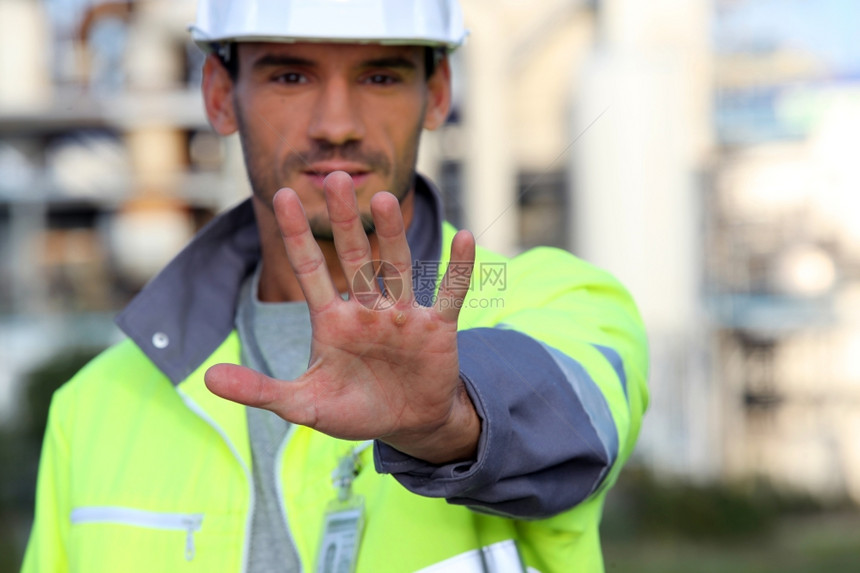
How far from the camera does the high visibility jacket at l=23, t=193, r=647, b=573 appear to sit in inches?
67.8

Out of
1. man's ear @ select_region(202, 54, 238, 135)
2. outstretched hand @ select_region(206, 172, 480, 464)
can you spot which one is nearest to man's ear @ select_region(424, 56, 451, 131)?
man's ear @ select_region(202, 54, 238, 135)

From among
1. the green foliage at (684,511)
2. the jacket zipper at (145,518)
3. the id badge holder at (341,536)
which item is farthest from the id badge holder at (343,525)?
the green foliage at (684,511)

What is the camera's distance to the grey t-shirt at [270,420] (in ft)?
6.16

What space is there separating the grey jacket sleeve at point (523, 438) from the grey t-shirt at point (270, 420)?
47cm

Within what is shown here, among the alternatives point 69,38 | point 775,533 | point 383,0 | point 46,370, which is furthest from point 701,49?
point 383,0

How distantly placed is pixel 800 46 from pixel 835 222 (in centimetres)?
175

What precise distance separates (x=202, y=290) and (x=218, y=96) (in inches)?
17.3

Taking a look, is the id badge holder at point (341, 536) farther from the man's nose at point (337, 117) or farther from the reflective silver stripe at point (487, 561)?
the man's nose at point (337, 117)

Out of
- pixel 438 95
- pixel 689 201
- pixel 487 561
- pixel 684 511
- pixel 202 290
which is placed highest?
pixel 438 95

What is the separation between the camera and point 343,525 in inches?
69.7

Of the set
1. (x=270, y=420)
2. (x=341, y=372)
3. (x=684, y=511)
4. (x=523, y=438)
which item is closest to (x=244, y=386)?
(x=341, y=372)

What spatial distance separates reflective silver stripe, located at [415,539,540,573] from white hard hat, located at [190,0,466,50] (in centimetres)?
93

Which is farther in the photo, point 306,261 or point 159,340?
point 159,340

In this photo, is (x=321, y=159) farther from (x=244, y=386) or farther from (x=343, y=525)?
(x=244, y=386)
